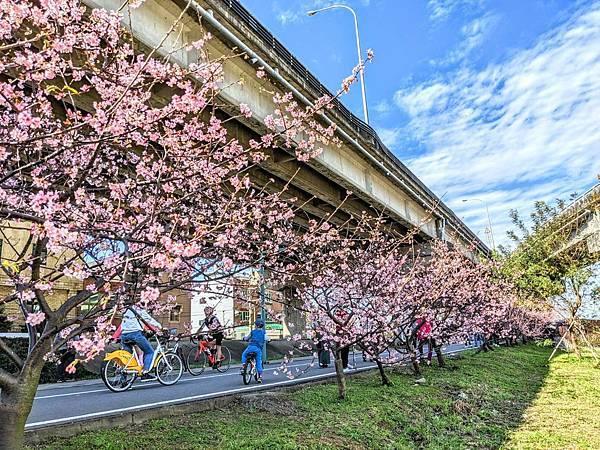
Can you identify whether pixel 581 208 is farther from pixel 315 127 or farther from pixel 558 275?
pixel 315 127

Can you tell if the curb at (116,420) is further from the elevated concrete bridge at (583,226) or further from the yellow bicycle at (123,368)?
the elevated concrete bridge at (583,226)

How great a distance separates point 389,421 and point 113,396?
541cm

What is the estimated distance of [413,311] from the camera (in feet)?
34.4

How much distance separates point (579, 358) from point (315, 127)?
63.5 ft

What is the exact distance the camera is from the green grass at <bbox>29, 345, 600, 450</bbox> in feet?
17.8

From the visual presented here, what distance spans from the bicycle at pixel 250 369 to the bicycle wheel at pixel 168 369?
5.17ft

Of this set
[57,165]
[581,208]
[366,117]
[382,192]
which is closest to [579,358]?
[581,208]

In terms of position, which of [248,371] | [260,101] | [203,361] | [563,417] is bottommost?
[563,417]

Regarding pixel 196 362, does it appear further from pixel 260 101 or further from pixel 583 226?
pixel 583 226

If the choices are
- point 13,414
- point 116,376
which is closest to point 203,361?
point 116,376

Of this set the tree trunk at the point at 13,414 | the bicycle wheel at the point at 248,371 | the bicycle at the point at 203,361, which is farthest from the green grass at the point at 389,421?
the bicycle at the point at 203,361

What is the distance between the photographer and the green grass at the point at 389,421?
5.42m

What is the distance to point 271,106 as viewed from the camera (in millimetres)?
9617

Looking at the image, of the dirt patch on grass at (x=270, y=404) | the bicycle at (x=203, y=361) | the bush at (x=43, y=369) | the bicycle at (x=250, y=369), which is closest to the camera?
the dirt patch on grass at (x=270, y=404)
